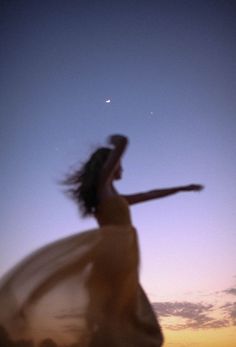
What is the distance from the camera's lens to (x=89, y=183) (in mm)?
3881

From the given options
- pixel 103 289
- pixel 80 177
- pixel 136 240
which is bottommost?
pixel 103 289

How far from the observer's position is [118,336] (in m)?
3.55

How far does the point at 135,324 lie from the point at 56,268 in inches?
24.1

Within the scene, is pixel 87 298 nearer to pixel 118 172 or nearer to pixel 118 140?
pixel 118 172

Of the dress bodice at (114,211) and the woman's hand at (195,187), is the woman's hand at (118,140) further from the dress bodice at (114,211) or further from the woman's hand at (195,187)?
the woman's hand at (195,187)

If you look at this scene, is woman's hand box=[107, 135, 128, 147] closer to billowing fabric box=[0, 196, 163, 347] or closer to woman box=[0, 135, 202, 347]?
woman box=[0, 135, 202, 347]

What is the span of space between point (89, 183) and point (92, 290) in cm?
71

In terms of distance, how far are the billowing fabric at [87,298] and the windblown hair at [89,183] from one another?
131mm

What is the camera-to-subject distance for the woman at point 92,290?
3.57 metres

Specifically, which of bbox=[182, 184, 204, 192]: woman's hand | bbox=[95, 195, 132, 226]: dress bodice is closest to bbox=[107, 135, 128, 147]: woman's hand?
bbox=[95, 195, 132, 226]: dress bodice

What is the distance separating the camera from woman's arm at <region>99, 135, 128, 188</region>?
3721mm

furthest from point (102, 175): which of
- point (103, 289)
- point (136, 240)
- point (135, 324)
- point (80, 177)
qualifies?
point (135, 324)

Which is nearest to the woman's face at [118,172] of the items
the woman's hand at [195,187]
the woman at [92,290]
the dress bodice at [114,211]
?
the woman at [92,290]

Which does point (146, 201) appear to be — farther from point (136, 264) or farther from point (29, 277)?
point (29, 277)
